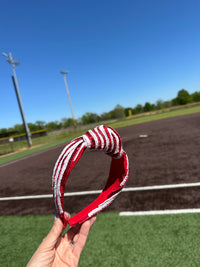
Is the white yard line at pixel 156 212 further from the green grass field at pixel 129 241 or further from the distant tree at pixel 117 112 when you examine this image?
the distant tree at pixel 117 112

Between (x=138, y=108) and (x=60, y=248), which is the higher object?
(x=138, y=108)

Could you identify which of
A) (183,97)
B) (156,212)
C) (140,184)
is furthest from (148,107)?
(156,212)

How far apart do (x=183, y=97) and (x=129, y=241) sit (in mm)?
105399

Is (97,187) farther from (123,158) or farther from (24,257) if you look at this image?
(123,158)

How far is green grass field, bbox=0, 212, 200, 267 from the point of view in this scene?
8.07ft

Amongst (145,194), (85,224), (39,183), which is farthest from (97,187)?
(85,224)

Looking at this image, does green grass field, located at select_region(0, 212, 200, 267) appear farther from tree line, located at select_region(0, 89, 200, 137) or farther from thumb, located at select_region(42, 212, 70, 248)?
tree line, located at select_region(0, 89, 200, 137)

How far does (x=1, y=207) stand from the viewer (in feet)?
17.0

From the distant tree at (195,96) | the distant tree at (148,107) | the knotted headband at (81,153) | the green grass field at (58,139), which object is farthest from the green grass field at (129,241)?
the distant tree at (195,96)

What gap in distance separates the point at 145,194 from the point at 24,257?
2.83m

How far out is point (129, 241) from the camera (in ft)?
9.37

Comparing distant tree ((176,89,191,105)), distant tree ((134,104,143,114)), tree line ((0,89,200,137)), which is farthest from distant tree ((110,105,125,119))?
distant tree ((176,89,191,105))

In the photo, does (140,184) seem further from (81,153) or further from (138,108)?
(138,108)

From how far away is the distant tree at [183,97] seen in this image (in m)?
93.6
